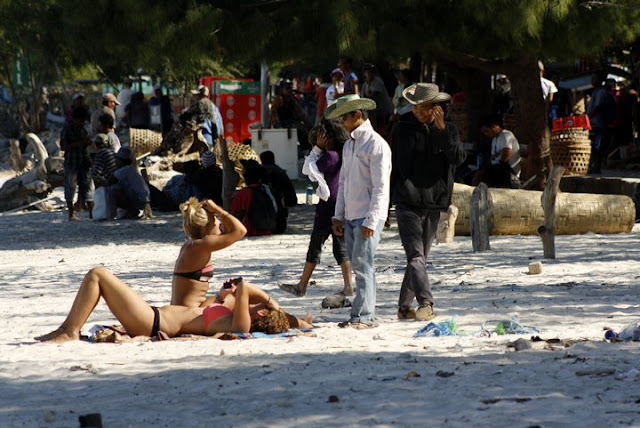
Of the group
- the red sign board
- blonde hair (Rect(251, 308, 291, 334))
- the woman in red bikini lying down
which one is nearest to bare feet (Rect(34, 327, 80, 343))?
the woman in red bikini lying down

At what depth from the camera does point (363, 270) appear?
7.69 m

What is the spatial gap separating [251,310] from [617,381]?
2.61 m

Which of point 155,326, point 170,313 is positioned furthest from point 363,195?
point 155,326

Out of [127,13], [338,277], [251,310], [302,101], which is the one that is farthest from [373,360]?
[302,101]

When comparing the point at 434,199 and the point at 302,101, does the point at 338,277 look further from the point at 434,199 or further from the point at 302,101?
the point at 302,101

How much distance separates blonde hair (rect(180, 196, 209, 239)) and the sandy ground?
725mm

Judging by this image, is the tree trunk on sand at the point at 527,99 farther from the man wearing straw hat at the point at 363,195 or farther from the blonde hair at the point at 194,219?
the blonde hair at the point at 194,219

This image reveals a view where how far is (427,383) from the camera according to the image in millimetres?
5730

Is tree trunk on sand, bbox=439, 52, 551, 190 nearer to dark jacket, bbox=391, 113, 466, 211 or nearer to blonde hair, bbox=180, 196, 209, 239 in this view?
dark jacket, bbox=391, 113, 466, 211

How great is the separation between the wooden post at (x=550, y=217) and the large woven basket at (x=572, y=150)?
551 cm

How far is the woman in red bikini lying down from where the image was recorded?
283 inches

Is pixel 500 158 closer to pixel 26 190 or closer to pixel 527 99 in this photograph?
pixel 527 99

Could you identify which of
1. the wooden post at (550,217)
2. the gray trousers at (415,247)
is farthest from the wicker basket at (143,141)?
the gray trousers at (415,247)

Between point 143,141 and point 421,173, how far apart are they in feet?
51.0
